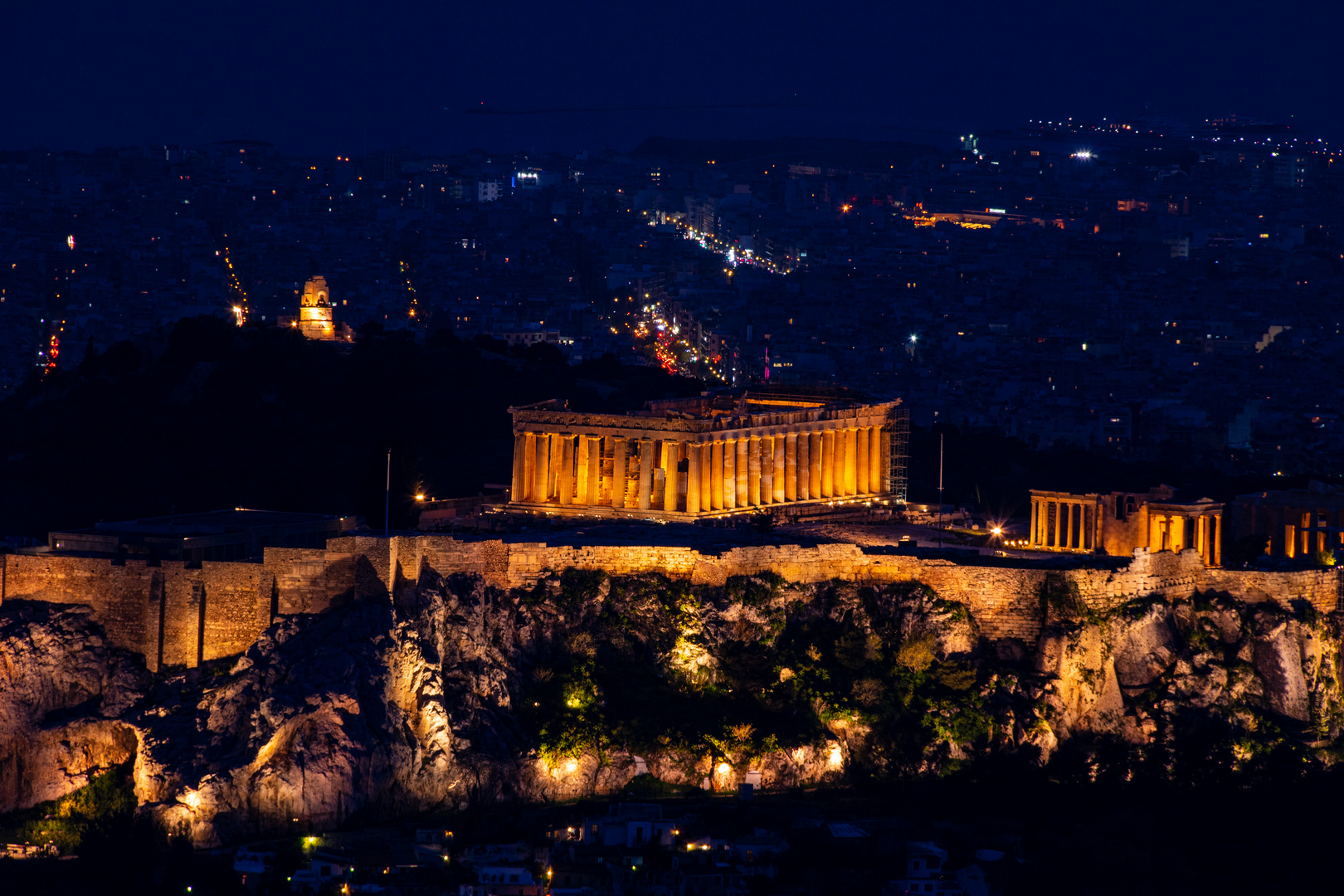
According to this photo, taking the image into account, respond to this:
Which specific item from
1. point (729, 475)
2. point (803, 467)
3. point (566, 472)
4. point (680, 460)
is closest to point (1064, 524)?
point (803, 467)

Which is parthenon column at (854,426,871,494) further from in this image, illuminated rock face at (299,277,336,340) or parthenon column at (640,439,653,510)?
illuminated rock face at (299,277,336,340)

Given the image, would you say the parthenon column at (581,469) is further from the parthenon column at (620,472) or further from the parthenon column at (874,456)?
the parthenon column at (874,456)

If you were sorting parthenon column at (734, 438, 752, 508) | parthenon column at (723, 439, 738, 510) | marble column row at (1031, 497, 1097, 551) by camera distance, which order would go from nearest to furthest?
marble column row at (1031, 497, 1097, 551)
parthenon column at (723, 439, 738, 510)
parthenon column at (734, 438, 752, 508)

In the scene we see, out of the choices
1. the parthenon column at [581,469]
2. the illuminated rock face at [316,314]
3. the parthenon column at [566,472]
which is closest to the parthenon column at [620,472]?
the parthenon column at [581,469]

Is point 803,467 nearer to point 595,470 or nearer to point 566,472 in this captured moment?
point 595,470

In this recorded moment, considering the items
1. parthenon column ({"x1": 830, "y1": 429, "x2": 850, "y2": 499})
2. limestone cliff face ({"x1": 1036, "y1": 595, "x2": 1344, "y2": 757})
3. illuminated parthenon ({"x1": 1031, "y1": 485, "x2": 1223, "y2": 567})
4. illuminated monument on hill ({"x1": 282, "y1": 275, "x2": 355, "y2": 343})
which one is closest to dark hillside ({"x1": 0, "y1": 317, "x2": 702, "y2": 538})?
illuminated monument on hill ({"x1": 282, "y1": 275, "x2": 355, "y2": 343})
